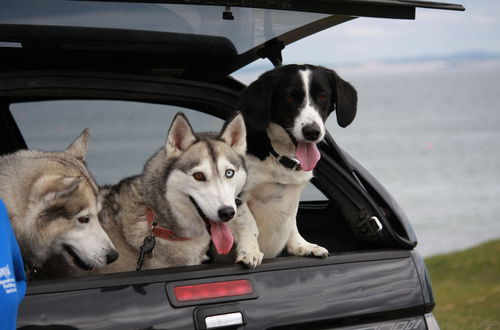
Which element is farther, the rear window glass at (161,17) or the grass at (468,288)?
the grass at (468,288)

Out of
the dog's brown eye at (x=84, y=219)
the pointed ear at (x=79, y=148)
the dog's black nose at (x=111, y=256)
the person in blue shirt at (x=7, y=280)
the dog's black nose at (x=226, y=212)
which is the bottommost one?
the dog's black nose at (x=111, y=256)

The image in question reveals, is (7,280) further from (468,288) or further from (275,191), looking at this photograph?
(468,288)

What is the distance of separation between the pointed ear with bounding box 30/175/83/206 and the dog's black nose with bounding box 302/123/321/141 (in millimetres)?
1106

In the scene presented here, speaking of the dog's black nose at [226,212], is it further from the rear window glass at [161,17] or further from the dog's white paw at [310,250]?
the rear window glass at [161,17]

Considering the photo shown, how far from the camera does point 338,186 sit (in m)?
3.67

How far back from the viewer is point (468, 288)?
12.3 metres

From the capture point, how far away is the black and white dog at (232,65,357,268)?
3.74 metres

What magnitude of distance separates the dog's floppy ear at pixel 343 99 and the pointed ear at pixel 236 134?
1.77 feet

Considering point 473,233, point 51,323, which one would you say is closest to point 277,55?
point 51,323

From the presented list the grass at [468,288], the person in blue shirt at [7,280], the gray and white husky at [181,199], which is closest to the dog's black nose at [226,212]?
the gray and white husky at [181,199]

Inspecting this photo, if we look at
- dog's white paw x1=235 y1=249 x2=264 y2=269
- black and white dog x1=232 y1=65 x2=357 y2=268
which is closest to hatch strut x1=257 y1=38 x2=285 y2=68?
black and white dog x1=232 y1=65 x2=357 y2=268

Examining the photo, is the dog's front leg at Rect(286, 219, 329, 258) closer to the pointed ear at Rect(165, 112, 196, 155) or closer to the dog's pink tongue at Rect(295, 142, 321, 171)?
the dog's pink tongue at Rect(295, 142, 321, 171)

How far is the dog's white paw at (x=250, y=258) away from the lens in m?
3.21

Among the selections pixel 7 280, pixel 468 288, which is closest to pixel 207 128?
pixel 7 280
